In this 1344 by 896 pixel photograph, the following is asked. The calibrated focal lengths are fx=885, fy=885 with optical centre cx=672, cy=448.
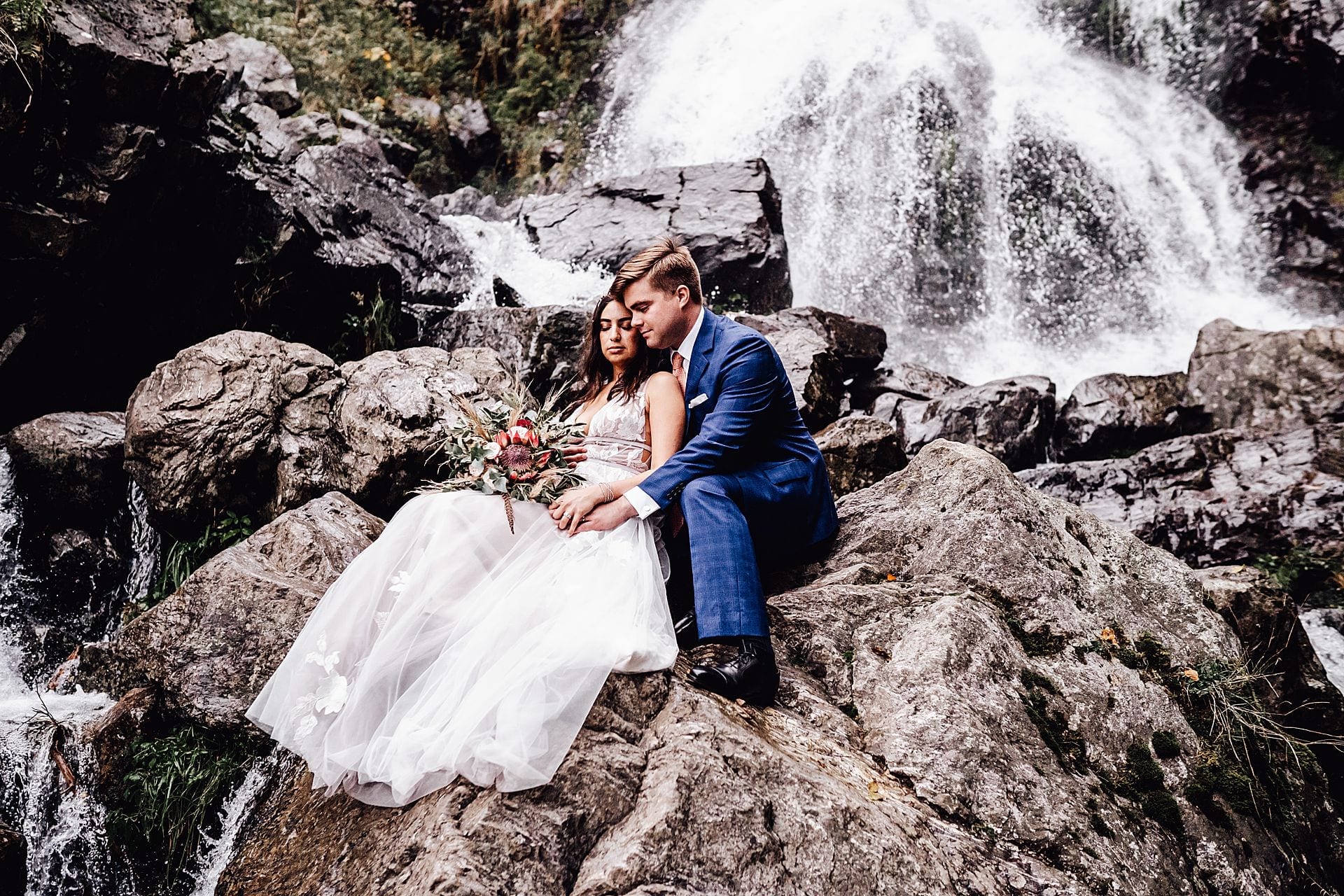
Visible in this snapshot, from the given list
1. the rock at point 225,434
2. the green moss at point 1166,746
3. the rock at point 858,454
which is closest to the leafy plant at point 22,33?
the rock at point 225,434

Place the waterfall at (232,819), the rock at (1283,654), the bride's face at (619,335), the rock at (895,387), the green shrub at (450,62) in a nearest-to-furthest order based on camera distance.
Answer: the waterfall at (232,819) → the bride's face at (619,335) → the rock at (1283,654) → the rock at (895,387) → the green shrub at (450,62)

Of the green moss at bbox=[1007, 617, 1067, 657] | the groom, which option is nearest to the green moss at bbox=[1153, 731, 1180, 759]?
the green moss at bbox=[1007, 617, 1067, 657]

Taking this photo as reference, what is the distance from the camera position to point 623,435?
13.1 feet

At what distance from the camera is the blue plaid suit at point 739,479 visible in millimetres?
3293

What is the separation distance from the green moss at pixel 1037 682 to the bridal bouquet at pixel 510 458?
76.1 inches

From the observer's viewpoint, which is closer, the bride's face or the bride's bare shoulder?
the bride's bare shoulder

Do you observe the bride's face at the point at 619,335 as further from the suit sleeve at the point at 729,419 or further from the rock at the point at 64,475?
the rock at the point at 64,475

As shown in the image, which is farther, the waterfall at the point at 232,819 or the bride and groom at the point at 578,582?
the waterfall at the point at 232,819

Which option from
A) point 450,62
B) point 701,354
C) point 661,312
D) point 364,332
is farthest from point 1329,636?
point 450,62

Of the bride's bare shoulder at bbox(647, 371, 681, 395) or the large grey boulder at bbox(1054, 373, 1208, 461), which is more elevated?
the bride's bare shoulder at bbox(647, 371, 681, 395)

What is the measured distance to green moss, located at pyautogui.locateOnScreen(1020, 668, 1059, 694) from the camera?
344 cm

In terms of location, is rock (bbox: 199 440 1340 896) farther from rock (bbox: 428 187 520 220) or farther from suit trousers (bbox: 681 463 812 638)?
rock (bbox: 428 187 520 220)

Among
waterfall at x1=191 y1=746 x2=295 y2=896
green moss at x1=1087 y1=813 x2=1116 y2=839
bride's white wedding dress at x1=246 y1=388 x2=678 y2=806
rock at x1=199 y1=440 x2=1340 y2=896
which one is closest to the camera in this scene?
rock at x1=199 y1=440 x2=1340 y2=896

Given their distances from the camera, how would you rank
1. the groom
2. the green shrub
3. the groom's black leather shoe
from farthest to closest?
the green shrub → the groom → the groom's black leather shoe
